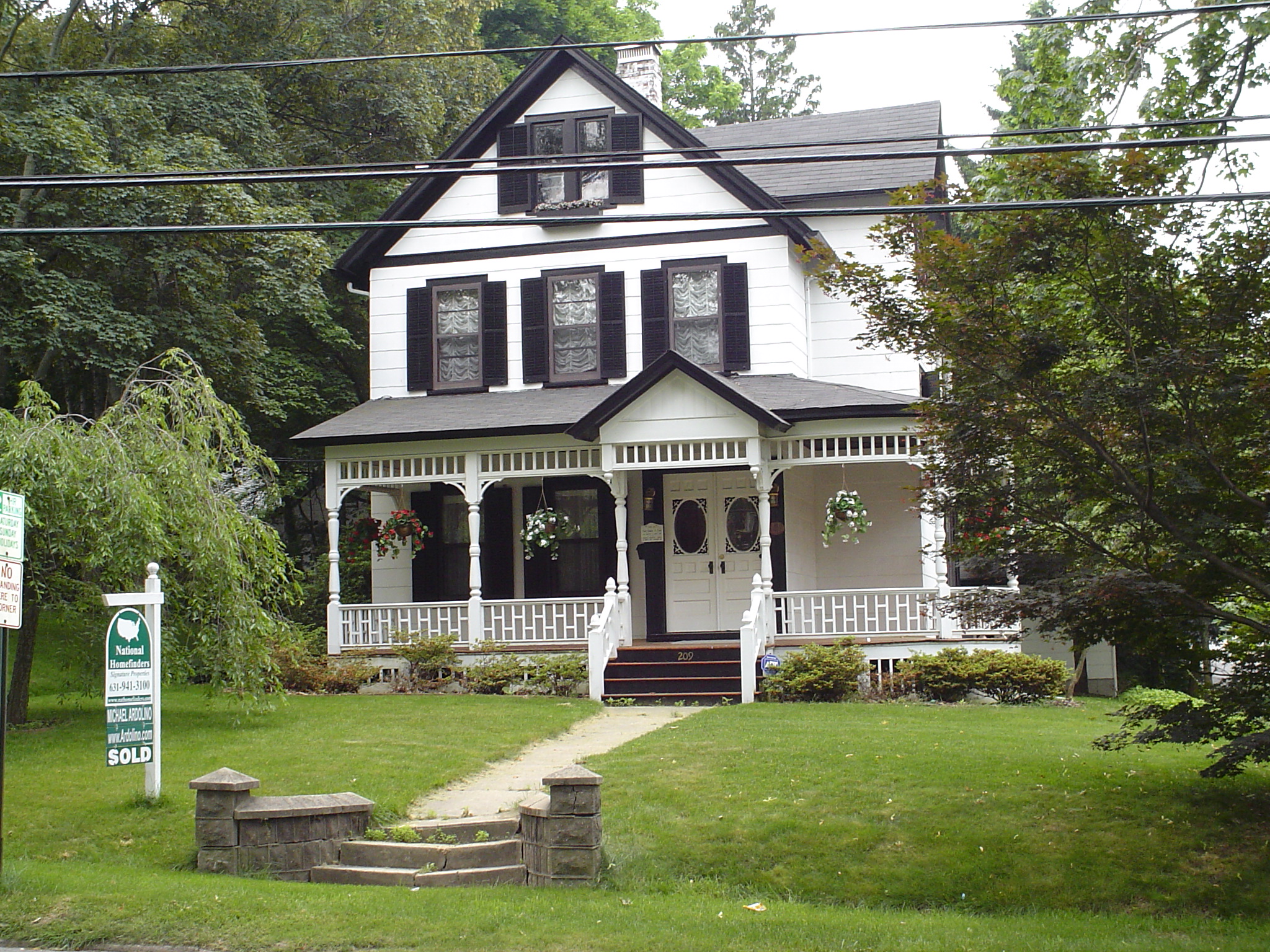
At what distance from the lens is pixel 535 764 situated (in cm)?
1176

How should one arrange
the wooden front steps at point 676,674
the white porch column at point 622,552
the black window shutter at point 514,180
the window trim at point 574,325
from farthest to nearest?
the black window shutter at point 514,180
the window trim at point 574,325
the white porch column at point 622,552
the wooden front steps at point 676,674

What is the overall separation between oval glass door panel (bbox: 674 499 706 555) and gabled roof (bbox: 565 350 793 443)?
2346 mm

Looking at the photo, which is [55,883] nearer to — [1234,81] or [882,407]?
[882,407]

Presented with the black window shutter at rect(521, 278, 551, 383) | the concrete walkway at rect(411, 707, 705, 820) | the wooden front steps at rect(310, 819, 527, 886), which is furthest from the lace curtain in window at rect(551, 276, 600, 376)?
the wooden front steps at rect(310, 819, 527, 886)

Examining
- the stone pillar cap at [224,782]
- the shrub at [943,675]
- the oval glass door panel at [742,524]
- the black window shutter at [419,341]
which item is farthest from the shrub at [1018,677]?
the black window shutter at [419,341]

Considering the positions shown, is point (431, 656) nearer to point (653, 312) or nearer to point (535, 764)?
point (535, 764)

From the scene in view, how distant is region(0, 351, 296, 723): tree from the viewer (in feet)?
39.9

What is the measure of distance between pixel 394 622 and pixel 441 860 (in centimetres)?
1049

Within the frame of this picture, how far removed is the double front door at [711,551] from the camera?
18.8 meters

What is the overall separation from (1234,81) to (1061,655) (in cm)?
1113

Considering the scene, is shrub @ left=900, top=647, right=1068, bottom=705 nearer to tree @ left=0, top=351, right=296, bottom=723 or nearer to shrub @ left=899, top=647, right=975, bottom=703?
shrub @ left=899, top=647, right=975, bottom=703

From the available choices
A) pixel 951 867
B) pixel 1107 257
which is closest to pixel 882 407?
pixel 1107 257

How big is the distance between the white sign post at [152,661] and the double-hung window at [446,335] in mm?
10204

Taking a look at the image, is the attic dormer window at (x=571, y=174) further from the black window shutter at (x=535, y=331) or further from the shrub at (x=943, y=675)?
the shrub at (x=943, y=675)
